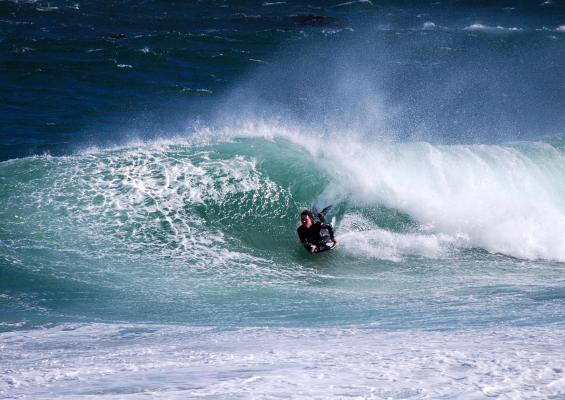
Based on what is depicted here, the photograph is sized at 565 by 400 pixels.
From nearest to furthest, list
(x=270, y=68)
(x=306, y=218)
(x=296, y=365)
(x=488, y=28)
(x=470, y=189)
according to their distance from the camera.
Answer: (x=296, y=365) < (x=306, y=218) < (x=470, y=189) < (x=270, y=68) < (x=488, y=28)

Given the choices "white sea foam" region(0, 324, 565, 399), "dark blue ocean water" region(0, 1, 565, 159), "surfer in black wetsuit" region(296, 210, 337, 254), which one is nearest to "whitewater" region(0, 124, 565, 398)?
"white sea foam" region(0, 324, 565, 399)

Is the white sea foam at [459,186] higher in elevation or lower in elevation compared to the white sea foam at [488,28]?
lower

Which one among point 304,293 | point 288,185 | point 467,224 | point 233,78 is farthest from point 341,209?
point 233,78

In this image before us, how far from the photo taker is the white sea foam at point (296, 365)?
5.78 m

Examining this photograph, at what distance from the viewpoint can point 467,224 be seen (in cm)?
1608

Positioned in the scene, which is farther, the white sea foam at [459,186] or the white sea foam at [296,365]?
the white sea foam at [459,186]

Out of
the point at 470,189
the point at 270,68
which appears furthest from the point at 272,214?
the point at 270,68

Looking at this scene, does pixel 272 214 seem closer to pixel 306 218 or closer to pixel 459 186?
pixel 306 218

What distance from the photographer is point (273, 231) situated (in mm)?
15734

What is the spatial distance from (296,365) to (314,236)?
24.5 ft

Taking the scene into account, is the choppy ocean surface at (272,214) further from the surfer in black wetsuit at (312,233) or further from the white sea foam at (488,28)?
the white sea foam at (488,28)

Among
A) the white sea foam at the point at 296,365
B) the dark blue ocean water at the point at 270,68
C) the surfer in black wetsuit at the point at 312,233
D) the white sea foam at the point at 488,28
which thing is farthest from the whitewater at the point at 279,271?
the white sea foam at the point at 488,28

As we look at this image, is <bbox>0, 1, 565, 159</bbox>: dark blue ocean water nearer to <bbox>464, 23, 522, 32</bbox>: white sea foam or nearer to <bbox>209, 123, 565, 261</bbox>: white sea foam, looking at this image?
<bbox>464, 23, 522, 32</bbox>: white sea foam

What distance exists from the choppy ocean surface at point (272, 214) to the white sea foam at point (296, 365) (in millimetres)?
35
